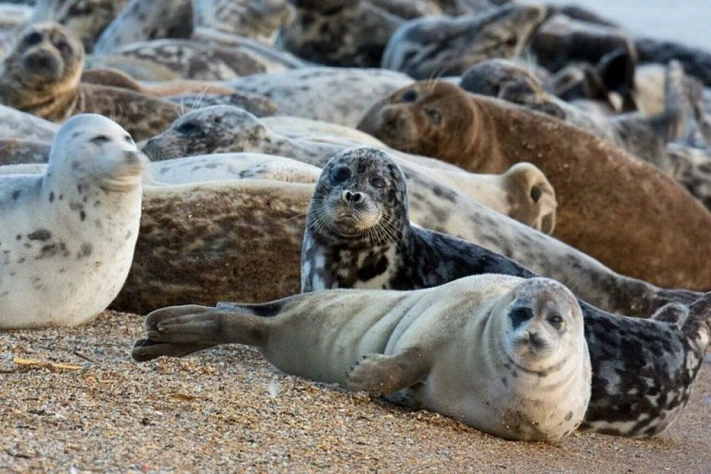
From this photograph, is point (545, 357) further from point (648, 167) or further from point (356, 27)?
point (356, 27)

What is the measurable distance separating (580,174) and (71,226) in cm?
474

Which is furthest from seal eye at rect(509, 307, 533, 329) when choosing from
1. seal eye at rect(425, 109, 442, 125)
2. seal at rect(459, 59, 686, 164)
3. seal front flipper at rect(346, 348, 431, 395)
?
seal at rect(459, 59, 686, 164)

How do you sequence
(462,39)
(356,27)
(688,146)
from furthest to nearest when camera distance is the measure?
(356,27), (462,39), (688,146)

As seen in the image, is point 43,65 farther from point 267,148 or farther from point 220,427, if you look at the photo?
point 220,427

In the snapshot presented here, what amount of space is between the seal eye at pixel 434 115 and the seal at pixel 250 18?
5915 millimetres

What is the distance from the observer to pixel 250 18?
14.9m

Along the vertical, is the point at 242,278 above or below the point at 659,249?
→ above

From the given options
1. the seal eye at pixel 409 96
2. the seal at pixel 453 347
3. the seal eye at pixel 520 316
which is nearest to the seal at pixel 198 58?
the seal eye at pixel 409 96

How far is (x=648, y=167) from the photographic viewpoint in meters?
9.28

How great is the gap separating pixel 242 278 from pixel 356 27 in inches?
371

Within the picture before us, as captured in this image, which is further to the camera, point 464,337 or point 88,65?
point 88,65

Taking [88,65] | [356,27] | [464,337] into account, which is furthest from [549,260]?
[356,27]

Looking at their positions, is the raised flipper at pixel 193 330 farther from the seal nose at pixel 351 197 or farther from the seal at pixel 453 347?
the seal nose at pixel 351 197

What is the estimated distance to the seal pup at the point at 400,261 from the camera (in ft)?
15.2
